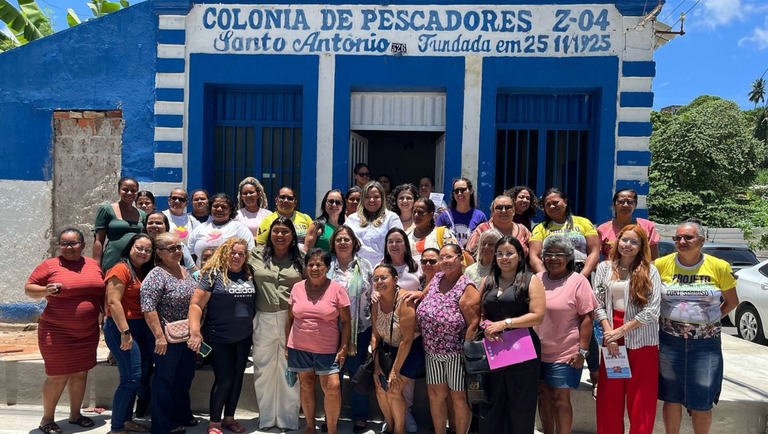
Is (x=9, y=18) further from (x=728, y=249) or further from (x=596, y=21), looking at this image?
(x=728, y=249)

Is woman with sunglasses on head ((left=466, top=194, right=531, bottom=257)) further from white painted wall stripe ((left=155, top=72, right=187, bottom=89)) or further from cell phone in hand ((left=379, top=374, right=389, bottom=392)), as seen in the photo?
white painted wall stripe ((left=155, top=72, right=187, bottom=89))

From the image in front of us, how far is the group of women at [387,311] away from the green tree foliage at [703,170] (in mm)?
21093

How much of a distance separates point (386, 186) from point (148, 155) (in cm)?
334

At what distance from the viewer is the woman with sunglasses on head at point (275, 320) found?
4941 millimetres

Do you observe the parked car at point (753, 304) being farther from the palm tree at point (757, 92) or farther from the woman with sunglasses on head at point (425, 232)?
the palm tree at point (757, 92)

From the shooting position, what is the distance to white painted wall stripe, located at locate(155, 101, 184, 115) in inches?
306

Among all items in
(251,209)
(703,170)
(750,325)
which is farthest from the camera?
(703,170)

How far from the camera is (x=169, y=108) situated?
7770mm

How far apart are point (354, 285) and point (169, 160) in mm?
4140

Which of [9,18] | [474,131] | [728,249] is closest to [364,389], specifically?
[474,131]

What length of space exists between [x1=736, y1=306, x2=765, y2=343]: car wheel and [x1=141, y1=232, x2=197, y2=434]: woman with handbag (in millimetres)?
9221

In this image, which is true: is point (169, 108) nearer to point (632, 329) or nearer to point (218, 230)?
point (218, 230)

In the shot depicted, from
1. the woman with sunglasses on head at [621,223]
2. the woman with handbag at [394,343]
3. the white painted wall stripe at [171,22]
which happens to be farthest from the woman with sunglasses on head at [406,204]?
the white painted wall stripe at [171,22]

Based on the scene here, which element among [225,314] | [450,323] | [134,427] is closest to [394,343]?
[450,323]
